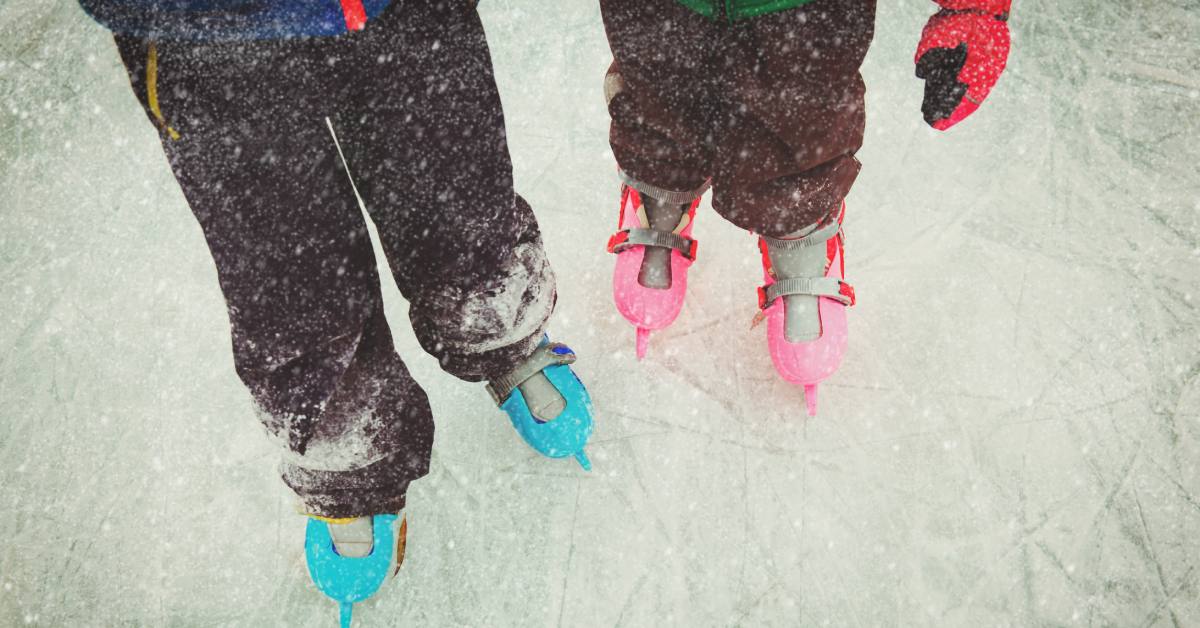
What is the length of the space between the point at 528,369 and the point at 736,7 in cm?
57

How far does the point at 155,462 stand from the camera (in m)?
1.24

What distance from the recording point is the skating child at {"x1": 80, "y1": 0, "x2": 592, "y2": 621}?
632 millimetres

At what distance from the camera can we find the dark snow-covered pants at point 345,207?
665mm

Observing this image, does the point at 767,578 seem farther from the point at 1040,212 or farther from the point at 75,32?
the point at 75,32

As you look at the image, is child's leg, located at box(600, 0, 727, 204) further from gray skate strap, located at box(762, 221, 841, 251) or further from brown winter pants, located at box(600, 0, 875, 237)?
gray skate strap, located at box(762, 221, 841, 251)

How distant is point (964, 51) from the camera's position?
2.85ft

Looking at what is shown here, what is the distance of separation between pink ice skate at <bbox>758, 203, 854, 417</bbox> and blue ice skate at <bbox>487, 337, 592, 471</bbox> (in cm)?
33

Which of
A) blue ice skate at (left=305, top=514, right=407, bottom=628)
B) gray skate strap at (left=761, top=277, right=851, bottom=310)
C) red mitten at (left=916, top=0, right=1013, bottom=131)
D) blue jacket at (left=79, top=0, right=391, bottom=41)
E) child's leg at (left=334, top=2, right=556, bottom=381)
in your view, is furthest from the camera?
gray skate strap at (left=761, top=277, right=851, bottom=310)

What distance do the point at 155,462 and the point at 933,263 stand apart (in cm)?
137

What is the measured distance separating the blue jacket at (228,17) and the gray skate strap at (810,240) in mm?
723

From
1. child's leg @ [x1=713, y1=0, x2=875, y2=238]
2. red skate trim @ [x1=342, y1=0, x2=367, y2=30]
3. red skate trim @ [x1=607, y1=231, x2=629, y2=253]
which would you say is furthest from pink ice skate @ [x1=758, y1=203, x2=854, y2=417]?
red skate trim @ [x1=342, y1=0, x2=367, y2=30]

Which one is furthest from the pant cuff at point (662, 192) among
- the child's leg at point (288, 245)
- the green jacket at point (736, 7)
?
the child's leg at point (288, 245)

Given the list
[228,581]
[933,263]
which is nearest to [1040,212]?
[933,263]

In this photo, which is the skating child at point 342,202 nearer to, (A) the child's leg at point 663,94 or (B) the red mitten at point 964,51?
(A) the child's leg at point 663,94
